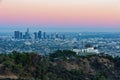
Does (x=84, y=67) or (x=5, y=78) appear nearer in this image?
(x=5, y=78)

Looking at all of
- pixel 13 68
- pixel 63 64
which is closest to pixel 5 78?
pixel 13 68

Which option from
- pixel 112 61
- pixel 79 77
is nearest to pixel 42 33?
pixel 112 61

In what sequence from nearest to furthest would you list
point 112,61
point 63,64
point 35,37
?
point 63,64 < point 112,61 < point 35,37

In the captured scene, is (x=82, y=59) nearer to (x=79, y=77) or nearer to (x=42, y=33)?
(x=79, y=77)

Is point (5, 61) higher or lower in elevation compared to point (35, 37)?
higher

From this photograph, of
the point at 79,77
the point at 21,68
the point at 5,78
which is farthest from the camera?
the point at 79,77

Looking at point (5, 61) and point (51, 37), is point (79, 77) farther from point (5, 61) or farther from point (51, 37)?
point (51, 37)
